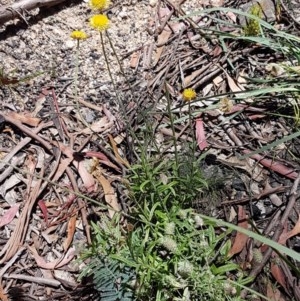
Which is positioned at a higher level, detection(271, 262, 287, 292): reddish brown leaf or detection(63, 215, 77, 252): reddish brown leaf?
detection(63, 215, 77, 252): reddish brown leaf

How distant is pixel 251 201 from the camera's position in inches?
81.0

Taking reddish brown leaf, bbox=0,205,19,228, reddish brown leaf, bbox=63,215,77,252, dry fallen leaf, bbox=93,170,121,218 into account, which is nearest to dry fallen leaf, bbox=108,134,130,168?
dry fallen leaf, bbox=93,170,121,218

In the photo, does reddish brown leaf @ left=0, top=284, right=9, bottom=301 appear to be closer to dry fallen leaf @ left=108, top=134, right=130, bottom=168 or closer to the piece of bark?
dry fallen leaf @ left=108, top=134, right=130, bottom=168

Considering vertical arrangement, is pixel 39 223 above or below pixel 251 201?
above

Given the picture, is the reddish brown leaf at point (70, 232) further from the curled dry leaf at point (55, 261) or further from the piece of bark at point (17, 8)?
the piece of bark at point (17, 8)

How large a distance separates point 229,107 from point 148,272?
678 mm

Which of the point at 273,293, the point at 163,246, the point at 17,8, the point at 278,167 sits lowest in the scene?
the point at 273,293

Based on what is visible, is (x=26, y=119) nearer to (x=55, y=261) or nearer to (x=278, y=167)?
(x=55, y=261)

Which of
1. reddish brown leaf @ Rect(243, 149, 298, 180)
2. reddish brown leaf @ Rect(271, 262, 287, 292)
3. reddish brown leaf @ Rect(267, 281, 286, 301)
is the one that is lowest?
reddish brown leaf @ Rect(267, 281, 286, 301)

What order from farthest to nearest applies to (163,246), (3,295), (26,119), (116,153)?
(26,119) → (116,153) → (3,295) → (163,246)

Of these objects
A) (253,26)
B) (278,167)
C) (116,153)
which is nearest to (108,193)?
(116,153)

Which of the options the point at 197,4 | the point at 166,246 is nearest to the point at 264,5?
the point at 197,4

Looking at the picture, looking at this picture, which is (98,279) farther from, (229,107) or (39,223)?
(229,107)

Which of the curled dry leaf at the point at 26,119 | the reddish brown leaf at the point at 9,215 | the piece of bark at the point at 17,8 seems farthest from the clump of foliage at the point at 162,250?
the piece of bark at the point at 17,8
